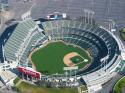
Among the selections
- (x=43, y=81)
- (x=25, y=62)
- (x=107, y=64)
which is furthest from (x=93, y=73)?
(x=25, y=62)

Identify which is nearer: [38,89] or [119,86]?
[119,86]

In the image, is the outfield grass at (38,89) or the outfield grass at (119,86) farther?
the outfield grass at (38,89)

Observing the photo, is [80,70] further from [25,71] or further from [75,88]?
[25,71]

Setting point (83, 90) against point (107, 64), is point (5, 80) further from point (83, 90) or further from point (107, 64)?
point (107, 64)

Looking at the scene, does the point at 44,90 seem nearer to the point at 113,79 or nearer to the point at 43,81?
the point at 43,81

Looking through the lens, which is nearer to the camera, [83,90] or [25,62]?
[83,90]

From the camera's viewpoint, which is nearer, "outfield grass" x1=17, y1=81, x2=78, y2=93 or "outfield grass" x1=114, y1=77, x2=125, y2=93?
"outfield grass" x1=114, y1=77, x2=125, y2=93

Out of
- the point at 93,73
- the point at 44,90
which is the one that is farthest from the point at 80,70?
the point at 44,90
